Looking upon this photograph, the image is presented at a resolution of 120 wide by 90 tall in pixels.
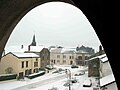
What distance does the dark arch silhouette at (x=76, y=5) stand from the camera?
0.85 metres

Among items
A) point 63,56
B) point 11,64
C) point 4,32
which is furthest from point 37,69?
point 4,32

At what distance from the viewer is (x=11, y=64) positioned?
16.5 meters

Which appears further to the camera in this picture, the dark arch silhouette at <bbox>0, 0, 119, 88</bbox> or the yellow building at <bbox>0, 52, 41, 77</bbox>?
the yellow building at <bbox>0, 52, 41, 77</bbox>

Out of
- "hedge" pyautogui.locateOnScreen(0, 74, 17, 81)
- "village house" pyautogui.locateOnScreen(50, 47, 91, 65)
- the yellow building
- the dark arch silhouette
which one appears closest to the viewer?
the dark arch silhouette

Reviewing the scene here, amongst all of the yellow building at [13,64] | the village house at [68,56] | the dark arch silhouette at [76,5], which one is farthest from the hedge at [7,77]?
the village house at [68,56]

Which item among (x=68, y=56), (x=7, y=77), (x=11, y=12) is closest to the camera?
(x=11, y=12)

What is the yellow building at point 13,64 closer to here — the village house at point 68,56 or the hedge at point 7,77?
the hedge at point 7,77

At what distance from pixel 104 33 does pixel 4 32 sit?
3.84 ft

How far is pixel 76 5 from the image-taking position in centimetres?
102

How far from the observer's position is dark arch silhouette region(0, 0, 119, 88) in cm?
85

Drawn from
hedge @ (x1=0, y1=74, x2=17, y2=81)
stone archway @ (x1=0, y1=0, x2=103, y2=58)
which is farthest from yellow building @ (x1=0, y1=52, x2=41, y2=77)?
stone archway @ (x1=0, y1=0, x2=103, y2=58)

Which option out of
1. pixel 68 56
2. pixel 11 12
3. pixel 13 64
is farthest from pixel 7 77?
pixel 68 56

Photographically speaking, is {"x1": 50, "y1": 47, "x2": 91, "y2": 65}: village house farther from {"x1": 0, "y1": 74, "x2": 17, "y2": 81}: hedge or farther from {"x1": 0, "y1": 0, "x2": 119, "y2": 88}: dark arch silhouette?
{"x1": 0, "y1": 0, "x2": 119, "y2": 88}: dark arch silhouette

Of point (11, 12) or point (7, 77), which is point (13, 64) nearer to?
point (7, 77)
